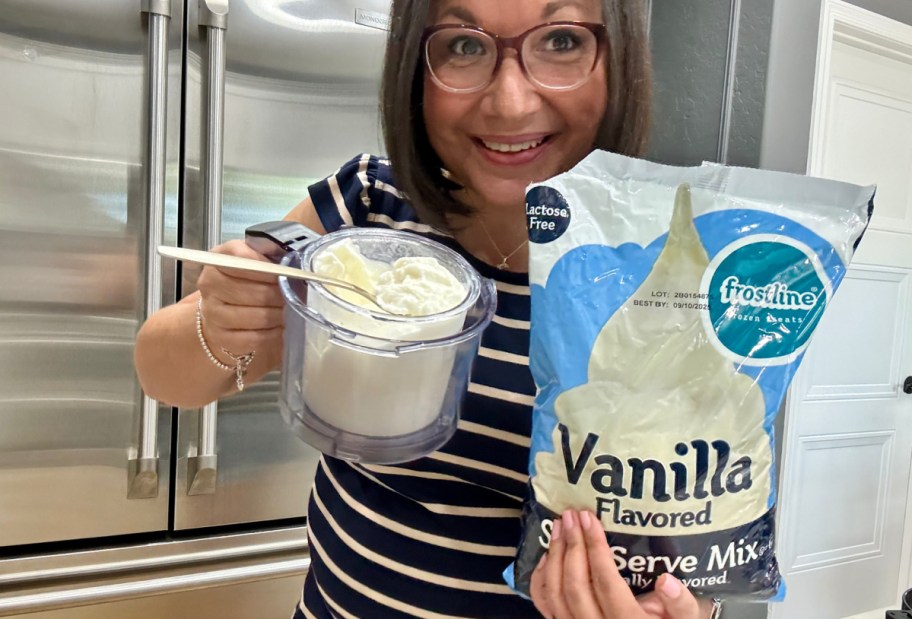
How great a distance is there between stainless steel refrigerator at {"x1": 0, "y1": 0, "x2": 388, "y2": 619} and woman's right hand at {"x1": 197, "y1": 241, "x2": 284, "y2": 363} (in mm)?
752

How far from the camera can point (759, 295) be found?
51cm

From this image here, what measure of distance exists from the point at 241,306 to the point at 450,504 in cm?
31

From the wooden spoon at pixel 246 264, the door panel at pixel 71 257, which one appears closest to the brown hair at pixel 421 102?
the wooden spoon at pixel 246 264

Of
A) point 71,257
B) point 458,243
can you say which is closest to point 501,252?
point 458,243

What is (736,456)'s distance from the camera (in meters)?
0.51

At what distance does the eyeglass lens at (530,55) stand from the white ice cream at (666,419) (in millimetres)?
187

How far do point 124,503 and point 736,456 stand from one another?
1.18 meters

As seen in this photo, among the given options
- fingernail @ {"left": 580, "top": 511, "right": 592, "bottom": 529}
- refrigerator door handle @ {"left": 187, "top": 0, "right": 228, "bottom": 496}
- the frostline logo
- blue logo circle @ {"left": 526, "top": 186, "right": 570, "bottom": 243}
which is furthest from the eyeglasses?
refrigerator door handle @ {"left": 187, "top": 0, "right": 228, "bottom": 496}

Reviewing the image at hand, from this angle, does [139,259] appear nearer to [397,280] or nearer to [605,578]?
[397,280]

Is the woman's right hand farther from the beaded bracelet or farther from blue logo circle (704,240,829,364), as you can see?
blue logo circle (704,240,829,364)

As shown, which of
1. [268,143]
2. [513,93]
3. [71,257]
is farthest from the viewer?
[268,143]

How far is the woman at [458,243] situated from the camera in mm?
599

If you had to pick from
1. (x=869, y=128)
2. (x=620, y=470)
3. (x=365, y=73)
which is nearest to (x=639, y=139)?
(x=620, y=470)

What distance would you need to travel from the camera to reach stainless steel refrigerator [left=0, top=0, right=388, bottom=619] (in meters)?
1.16
